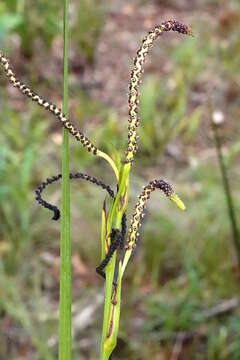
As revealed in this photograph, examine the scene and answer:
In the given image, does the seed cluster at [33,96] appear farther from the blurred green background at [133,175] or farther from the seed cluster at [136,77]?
the blurred green background at [133,175]

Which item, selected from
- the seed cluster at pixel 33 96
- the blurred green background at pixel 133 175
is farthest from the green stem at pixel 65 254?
the blurred green background at pixel 133 175

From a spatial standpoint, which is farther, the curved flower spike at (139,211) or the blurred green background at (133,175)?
the blurred green background at (133,175)

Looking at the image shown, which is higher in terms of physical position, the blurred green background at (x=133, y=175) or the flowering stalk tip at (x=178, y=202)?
the blurred green background at (x=133, y=175)

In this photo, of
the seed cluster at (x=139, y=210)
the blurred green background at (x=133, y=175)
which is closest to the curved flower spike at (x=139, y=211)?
the seed cluster at (x=139, y=210)

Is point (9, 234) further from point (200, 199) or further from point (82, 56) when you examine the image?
point (82, 56)

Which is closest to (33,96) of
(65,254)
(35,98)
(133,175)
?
(35,98)

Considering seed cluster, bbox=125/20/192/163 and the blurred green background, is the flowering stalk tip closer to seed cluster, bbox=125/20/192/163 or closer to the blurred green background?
seed cluster, bbox=125/20/192/163

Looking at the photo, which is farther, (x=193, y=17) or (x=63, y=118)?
(x=193, y=17)

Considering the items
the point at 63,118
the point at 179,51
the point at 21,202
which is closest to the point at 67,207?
the point at 63,118

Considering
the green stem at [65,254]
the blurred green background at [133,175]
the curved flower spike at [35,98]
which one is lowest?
the green stem at [65,254]
